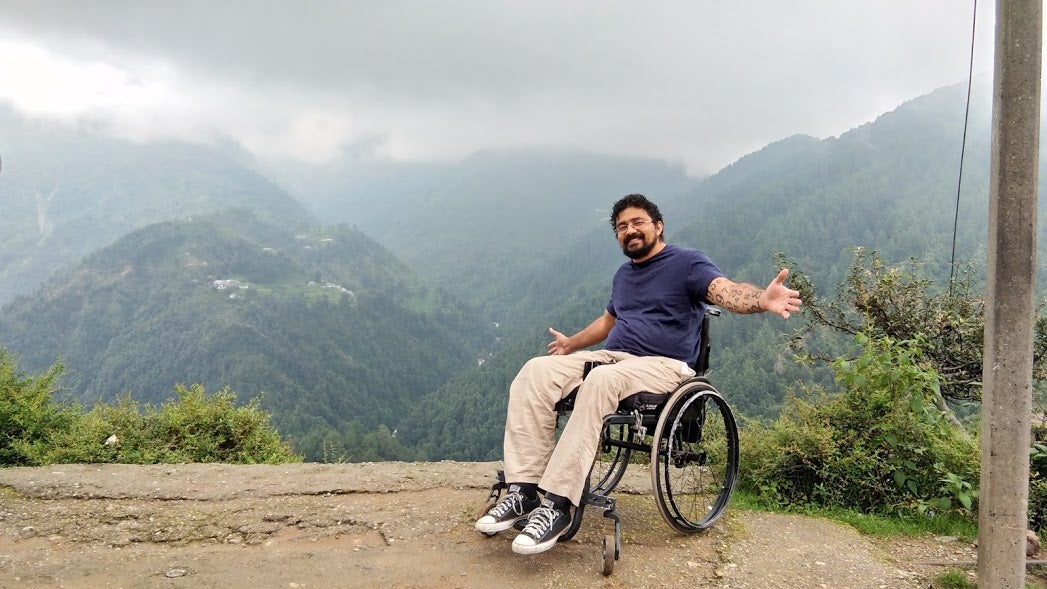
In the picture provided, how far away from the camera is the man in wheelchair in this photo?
2848 millimetres

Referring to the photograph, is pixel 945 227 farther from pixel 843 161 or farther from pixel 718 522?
pixel 718 522

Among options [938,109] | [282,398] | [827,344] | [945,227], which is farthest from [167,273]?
[938,109]

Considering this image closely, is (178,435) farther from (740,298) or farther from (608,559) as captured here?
(740,298)

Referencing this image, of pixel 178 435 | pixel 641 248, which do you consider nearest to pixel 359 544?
pixel 641 248

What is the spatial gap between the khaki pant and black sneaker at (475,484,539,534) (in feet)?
0.31

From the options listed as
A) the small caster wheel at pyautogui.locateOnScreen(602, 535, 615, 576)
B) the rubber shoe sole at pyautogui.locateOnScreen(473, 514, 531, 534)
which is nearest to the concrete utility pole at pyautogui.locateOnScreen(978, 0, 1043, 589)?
the small caster wheel at pyautogui.locateOnScreen(602, 535, 615, 576)

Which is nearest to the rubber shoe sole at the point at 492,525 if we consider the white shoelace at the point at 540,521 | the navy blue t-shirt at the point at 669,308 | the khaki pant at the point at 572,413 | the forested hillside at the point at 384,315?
the white shoelace at the point at 540,521

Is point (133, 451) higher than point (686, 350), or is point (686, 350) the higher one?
point (686, 350)

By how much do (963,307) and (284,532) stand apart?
7.84 m

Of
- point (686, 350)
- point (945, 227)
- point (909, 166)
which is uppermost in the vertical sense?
point (909, 166)

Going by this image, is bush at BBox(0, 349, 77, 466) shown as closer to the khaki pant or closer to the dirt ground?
the dirt ground

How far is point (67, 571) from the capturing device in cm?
286

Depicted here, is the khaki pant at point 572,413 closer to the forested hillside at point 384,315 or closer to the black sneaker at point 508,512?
the black sneaker at point 508,512

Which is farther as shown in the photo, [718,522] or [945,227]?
[945,227]
